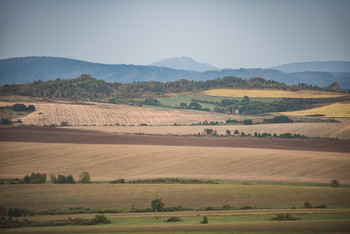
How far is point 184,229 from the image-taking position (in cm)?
2953

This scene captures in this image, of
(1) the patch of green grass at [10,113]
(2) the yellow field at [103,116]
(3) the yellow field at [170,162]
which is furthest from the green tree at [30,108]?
(3) the yellow field at [170,162]

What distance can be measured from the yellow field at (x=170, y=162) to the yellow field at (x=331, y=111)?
4799 centimetres

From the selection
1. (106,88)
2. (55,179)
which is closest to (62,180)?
(55,179)

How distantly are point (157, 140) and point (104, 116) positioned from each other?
35.6 meters

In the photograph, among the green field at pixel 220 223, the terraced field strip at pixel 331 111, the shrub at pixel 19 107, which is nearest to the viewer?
the green field at pixel 220 223

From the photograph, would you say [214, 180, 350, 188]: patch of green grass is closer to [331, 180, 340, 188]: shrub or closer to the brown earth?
[331, 180, 340, 188]: shrub

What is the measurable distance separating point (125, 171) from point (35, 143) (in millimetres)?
A: 23704

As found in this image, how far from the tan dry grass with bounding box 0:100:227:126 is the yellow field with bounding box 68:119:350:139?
855cm

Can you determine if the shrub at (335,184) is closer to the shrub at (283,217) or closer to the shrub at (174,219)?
the shrub at (283,217)

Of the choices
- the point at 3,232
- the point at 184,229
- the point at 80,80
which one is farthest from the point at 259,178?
the point at 80,80

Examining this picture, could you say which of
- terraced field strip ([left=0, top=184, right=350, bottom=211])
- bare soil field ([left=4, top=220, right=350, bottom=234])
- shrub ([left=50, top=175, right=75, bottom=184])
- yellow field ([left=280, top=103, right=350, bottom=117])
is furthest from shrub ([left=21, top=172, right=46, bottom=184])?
yellow field ([left=280, top=103, right=350, bottom=117])

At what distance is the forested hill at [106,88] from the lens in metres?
152

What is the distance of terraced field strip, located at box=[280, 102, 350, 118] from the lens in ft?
361

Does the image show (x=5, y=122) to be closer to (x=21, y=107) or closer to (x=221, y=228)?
(x=21, y=107)
